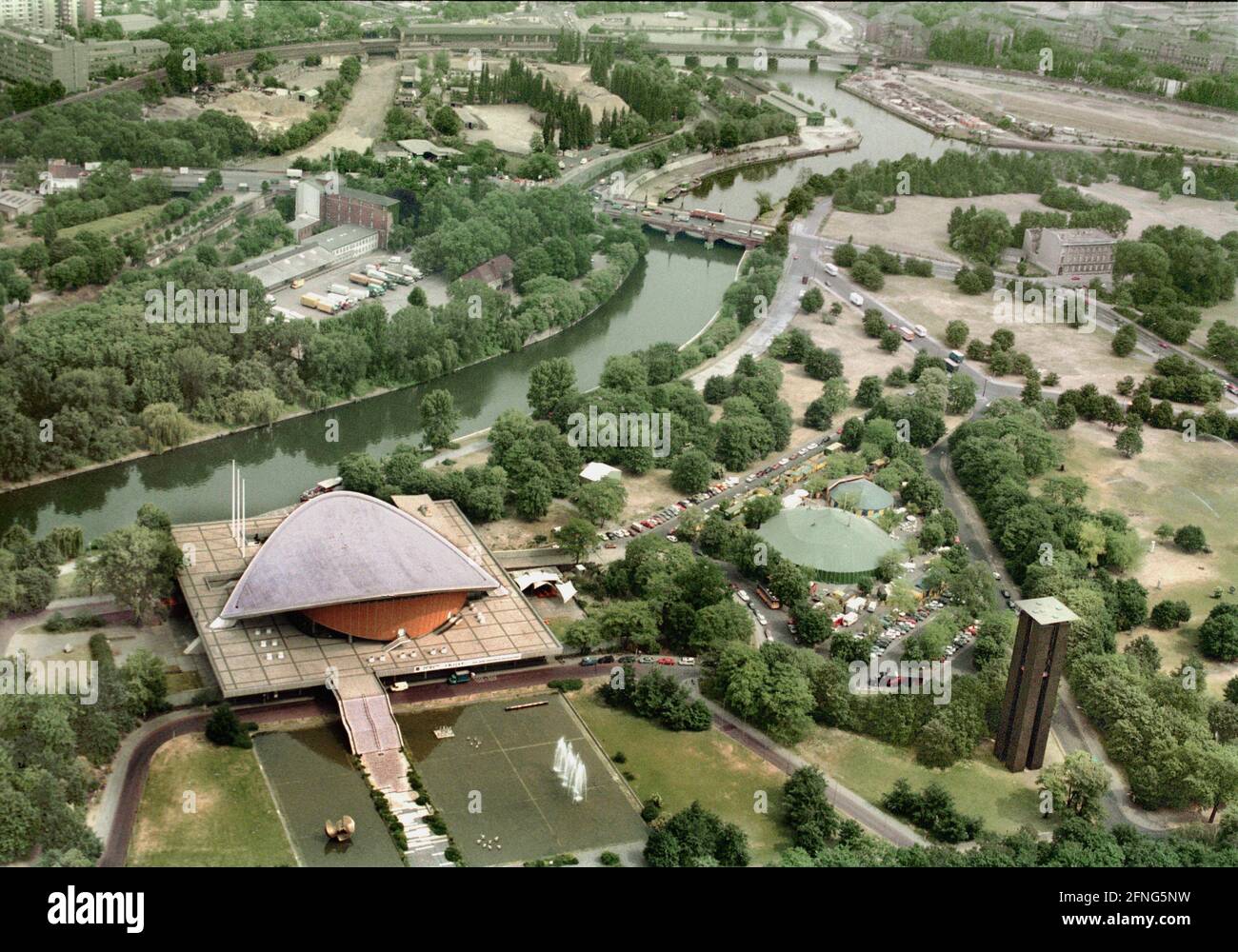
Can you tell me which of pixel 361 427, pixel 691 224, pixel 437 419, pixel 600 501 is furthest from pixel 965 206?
pixel 600 501

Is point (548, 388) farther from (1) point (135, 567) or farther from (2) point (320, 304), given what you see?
(1) point (135, 567)

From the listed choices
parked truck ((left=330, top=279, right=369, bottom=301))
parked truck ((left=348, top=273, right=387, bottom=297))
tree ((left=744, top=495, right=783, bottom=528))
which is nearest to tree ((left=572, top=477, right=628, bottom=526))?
tree ((left=744, top=495, right=783, bottom=528))

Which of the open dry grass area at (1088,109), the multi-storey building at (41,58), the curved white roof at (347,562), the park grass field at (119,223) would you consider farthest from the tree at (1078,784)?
the open dry grass area at (1088,109)

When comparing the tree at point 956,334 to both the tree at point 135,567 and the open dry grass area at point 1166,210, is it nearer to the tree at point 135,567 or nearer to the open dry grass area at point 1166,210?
the open dry grass area at point 1166,210

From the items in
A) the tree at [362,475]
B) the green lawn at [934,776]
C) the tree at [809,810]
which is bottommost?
the green lawn at [934,776]

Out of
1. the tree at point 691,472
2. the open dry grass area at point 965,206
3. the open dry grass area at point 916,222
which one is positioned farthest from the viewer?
the open dry grass area at point 965,206
